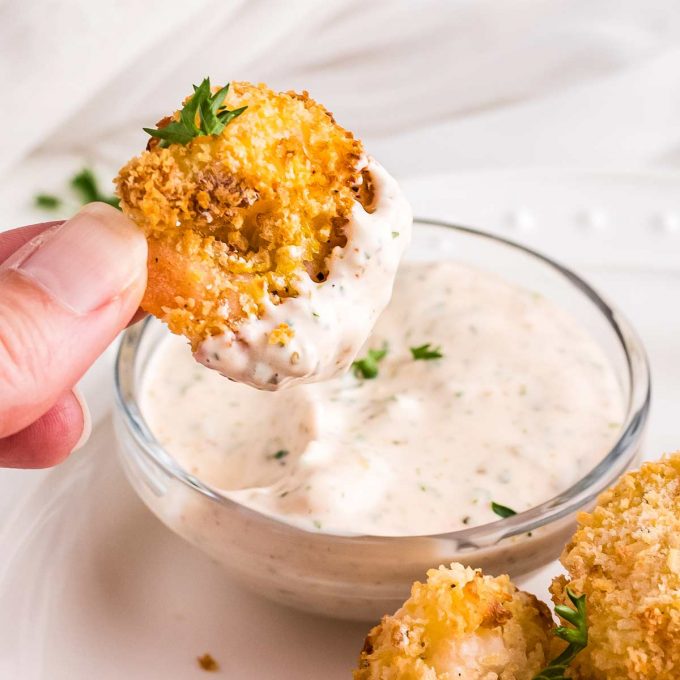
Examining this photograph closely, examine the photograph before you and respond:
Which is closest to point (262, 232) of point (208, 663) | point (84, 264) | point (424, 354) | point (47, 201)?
point (84, 264)

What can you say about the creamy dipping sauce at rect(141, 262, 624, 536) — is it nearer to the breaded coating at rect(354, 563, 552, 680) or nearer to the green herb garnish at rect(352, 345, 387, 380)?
the green herb garnish at rect(352, 345, 387, 380)

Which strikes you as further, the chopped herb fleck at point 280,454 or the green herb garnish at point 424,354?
the green herb garnish at point 424,354

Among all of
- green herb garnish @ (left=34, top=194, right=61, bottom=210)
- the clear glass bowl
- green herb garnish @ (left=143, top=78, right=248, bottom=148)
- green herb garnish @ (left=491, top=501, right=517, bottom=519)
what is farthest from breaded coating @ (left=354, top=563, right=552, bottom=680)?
green herb garnish @ (left=34, top=194, right=61, bottom=210)

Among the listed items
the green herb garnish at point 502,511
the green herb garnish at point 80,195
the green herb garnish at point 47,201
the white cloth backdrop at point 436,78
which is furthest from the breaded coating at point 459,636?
the white cloth backdrop at point 436,78

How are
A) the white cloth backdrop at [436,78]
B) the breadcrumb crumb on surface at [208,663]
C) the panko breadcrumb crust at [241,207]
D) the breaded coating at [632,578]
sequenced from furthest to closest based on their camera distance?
the white cloth backdrop at [436,78] → the breadcrumb crumb on surface at [208,663] → the panko breadcrumb crust at [241,207] → the breaded coating at [632,578]

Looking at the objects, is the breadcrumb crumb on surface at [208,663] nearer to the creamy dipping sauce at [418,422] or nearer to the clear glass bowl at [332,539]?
the clear glass bowl at [332,539]

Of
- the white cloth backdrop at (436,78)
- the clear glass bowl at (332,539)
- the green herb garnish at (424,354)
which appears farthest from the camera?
the white cloth backdrop at (436,78)
